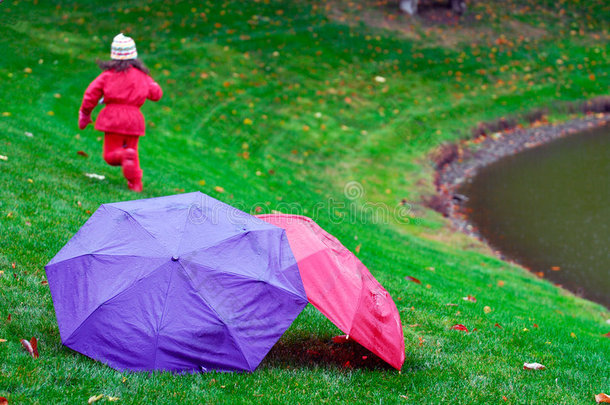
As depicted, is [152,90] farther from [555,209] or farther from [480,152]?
[480,152]

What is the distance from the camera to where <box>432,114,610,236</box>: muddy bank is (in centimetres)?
1380

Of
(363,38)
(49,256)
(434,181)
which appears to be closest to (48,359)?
(49,256)

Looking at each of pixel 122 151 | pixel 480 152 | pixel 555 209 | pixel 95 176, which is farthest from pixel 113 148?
pixel 480 152

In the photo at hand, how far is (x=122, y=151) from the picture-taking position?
26.3ft

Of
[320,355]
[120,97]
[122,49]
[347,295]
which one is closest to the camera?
[347,295]

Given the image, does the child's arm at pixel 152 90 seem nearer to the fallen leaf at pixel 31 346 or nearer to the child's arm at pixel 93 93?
the child's arm at pixel 93 93

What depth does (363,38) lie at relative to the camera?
2002 cm

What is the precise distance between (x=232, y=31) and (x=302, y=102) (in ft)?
12.7

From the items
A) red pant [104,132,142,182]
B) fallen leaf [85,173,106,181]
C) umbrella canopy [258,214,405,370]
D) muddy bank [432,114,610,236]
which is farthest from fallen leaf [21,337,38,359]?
muddy bank [432,114,610,236]

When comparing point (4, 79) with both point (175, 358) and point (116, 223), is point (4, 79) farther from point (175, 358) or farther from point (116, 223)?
point (175, 358)

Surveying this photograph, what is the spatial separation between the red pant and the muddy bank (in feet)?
23.6

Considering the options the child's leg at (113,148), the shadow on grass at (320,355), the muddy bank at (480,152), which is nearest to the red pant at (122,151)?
the child's leg at (113,148)

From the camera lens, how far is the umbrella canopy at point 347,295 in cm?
429

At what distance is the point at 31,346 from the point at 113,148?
4320 mm
